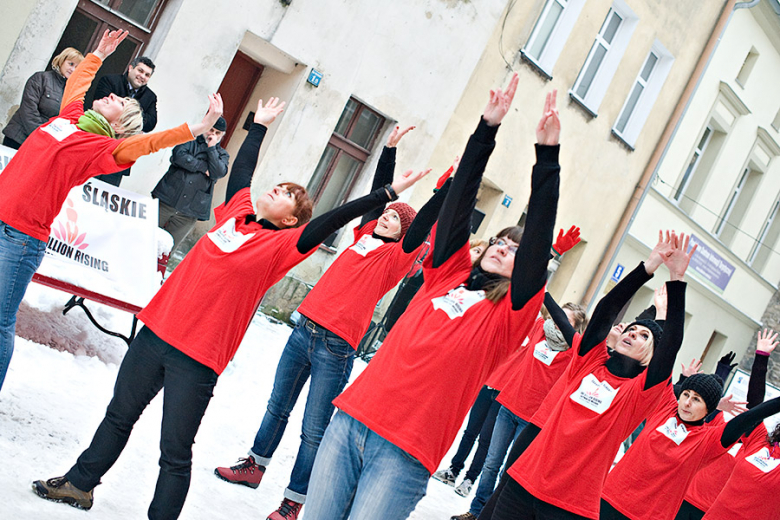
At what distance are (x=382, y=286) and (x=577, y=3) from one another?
394 inches

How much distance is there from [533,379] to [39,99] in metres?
4.93

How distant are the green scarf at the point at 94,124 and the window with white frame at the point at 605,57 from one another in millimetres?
11453

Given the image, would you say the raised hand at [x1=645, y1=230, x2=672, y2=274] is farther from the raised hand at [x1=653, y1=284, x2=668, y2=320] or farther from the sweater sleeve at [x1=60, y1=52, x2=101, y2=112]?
the sweater sleeve at [x1=60, y1=52, x2=101, y2=112]

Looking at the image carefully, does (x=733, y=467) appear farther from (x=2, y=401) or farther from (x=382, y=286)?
(x=2, y=401)

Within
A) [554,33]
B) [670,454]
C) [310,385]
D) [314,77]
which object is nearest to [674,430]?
[670,454]

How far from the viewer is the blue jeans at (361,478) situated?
8.71 feet

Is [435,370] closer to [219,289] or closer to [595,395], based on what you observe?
[219,289]

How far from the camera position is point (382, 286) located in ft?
15.0

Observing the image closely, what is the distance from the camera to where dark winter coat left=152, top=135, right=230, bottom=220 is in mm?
7414

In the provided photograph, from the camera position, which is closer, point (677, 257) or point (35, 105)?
point (677, 257)

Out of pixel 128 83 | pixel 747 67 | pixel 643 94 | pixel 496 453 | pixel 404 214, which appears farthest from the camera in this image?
pixel 747 67

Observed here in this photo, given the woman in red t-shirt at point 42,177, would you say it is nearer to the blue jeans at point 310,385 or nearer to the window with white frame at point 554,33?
the blue jeans at point 310,385

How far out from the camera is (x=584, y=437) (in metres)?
3.77

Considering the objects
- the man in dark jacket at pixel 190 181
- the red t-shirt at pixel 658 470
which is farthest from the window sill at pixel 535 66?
the red t-shirt at pixel 658 470
